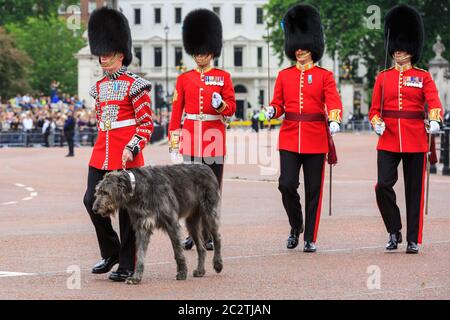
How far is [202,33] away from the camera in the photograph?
42.6 ft

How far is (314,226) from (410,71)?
A: 167cm

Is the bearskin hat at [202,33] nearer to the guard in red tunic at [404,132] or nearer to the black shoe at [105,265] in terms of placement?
the guard in red tunic at [404,132]

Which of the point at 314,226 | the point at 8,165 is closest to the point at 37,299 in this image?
the point at 314,226

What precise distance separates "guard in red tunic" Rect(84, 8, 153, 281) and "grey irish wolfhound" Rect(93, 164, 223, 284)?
9.4 inches

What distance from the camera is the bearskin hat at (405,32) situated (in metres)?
12.6

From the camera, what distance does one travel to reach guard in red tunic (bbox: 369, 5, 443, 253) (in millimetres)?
12141

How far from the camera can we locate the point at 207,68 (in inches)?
489

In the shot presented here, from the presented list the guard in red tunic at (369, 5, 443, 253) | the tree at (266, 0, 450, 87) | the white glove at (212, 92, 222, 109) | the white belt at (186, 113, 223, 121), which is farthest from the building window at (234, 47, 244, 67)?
the white glove at (212, 92, 222, 109)

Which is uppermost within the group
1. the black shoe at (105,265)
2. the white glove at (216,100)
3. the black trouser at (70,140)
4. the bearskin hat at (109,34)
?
the bearskin hat at (109,34)

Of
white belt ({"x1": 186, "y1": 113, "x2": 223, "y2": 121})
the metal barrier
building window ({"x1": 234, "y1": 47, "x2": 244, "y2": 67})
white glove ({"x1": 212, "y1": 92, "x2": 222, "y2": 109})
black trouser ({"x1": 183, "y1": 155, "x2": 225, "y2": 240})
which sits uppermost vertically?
building window ({"x1": 234, "y1": 47, "x2": 244, "y2": 67})

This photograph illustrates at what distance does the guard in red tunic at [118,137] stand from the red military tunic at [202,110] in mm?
1913

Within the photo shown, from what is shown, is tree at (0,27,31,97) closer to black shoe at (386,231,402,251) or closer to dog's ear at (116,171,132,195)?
black shoe at (386,231,402,251)

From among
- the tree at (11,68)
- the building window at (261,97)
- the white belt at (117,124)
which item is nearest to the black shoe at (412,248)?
the white belt at (117,124)

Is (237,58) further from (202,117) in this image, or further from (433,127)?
(433,127)
